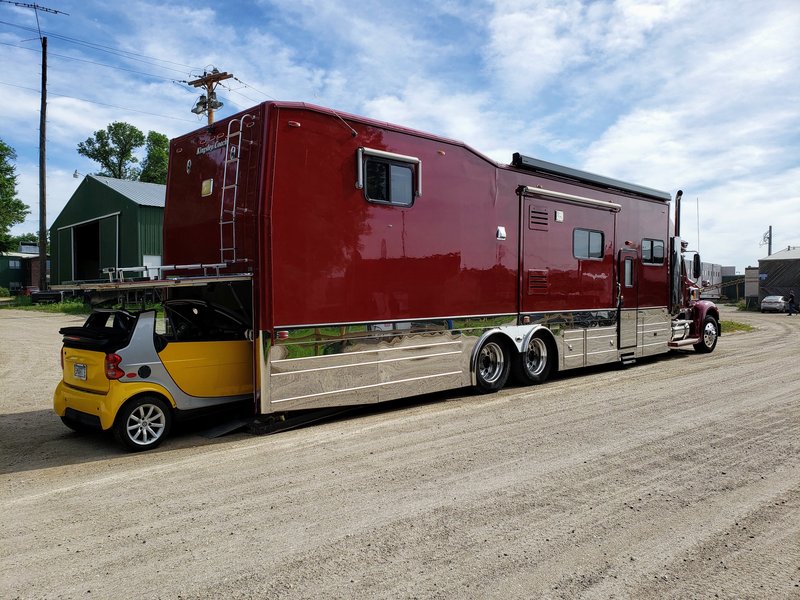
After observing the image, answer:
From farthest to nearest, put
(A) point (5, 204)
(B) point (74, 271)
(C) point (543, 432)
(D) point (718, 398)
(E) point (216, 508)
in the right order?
(A) point (5, 204)
(B) point (74, 271)
(D) point (718, 398)
(C) point (543, 432)
(E) point (216, 508)

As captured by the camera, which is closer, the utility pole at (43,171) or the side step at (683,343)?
the side step at (683,343)

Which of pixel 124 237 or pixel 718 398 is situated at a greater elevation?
pixel 124 237

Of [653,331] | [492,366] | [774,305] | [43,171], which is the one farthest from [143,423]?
[774,305]

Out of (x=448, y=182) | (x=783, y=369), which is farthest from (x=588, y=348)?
(x=448, y=182)

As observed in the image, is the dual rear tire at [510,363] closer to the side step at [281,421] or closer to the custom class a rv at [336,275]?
the custom class a rv at [336,275]

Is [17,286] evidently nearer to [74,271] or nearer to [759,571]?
[74,271]

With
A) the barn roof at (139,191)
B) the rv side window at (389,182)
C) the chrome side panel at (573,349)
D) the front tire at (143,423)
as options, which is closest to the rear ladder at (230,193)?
the rv side window at (389,182)

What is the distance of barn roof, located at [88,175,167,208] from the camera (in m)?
26.3

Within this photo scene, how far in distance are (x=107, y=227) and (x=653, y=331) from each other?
84.3 feet

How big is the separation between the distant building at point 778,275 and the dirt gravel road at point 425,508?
42.9 meters

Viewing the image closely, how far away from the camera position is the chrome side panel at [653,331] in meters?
11.9

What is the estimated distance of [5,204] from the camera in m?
44.3

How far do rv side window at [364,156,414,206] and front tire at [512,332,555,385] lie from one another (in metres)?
3.31

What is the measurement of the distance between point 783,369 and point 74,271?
110 feet
